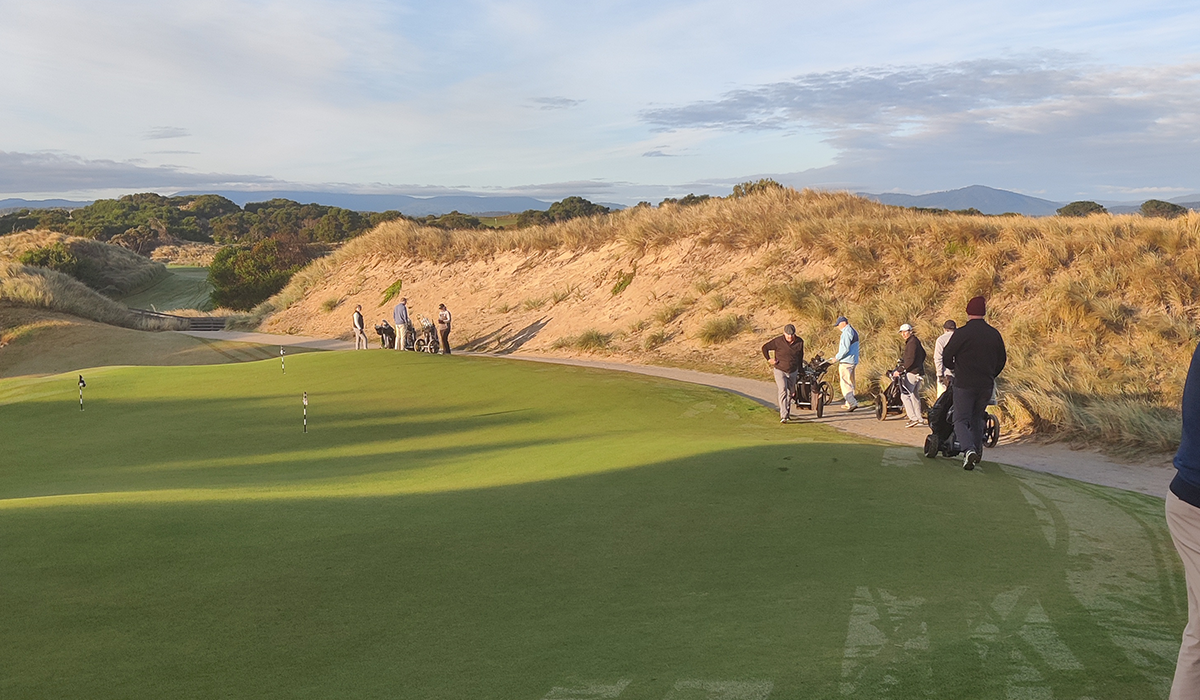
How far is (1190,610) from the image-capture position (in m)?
4.14

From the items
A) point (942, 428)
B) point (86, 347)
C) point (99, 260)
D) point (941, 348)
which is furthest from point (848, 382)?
point (99, 260)

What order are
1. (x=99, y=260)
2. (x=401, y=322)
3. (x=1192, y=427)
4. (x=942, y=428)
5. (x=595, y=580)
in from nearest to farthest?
1. (x=1192, y=427)
2. (x=595, y=580)
3. (x=942, y=428)
4. (x=401, y=322)
5. (x=99, y=260)

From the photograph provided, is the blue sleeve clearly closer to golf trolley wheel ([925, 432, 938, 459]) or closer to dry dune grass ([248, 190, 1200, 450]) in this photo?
golf trolley wheel ([925, 432, 938, 459])

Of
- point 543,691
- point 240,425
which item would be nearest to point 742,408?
point 240,425

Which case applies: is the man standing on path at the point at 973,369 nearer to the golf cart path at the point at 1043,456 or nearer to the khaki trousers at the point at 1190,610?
the golf cart path at the point at 1043,456

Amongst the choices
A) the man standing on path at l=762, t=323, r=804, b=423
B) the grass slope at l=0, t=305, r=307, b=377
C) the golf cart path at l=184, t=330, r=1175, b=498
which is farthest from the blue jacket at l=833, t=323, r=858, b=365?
the grass slope at l=0, t=305, r=307, b=377

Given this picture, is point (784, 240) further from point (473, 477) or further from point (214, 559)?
point (214, 559)

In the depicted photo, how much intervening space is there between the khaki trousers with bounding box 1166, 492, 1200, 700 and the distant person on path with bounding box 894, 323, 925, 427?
13079 mm

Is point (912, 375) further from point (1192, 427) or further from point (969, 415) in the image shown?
point (1192, 427)

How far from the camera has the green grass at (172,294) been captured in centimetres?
7012

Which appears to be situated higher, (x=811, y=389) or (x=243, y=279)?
(x=243, y=279)

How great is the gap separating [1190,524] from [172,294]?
80.5 metres

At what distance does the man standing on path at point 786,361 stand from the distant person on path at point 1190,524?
12.9m

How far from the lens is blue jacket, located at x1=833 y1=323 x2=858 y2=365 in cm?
1866
